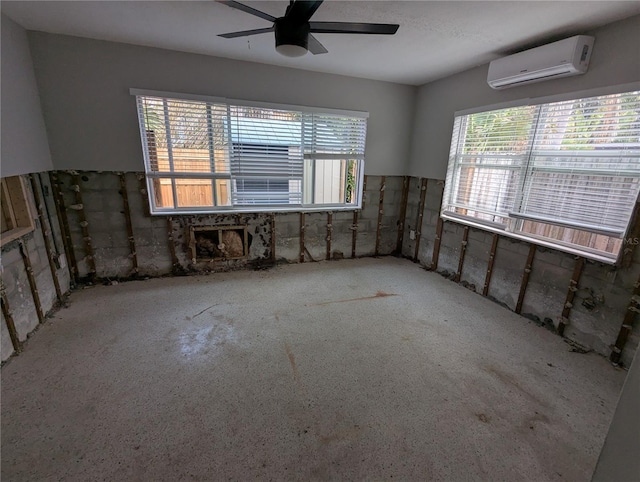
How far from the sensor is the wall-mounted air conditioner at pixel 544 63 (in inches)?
90.0

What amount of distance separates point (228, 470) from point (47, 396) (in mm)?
1361

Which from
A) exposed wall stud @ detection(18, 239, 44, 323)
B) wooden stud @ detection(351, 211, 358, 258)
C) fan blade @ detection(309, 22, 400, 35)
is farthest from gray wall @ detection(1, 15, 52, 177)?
wooden stud @ detection(351, 211, 358, 258)

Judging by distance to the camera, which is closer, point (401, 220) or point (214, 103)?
point (214, 103)

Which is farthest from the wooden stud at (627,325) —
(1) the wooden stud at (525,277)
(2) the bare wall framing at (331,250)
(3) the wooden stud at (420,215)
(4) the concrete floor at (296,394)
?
(3) the wooden stud at (420,215)

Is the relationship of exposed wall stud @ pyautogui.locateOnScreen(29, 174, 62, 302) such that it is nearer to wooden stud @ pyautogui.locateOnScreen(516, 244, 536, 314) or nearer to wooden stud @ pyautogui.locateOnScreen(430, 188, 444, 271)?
wooden stud @ pyautogui.locateOnScreen(430, 188, 444, 271)

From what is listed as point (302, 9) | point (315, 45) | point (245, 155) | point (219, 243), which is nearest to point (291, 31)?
point (302, 9)

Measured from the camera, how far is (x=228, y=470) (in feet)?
4.68

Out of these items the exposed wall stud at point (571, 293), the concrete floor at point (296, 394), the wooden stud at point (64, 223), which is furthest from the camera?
the wooden stud at point (64, 223)

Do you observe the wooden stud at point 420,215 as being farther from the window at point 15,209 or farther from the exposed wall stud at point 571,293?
the window at point 15,209

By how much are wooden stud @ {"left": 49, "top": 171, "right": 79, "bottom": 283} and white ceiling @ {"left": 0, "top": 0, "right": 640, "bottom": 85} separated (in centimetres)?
142

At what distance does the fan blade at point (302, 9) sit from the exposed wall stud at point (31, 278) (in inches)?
109

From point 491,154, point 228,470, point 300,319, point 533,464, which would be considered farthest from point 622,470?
point 491,154

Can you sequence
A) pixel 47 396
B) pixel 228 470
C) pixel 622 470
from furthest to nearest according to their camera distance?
pixel 47 396 → pixel 228 470 → pixel 622 470

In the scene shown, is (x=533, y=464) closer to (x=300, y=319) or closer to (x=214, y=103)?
(x=300, y=319)
